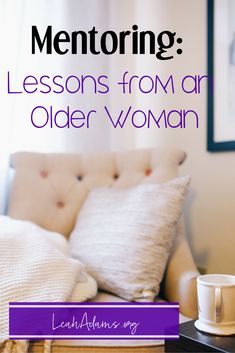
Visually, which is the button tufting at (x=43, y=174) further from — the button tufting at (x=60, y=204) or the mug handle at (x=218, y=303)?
the mug handle at (x=218, y=303)

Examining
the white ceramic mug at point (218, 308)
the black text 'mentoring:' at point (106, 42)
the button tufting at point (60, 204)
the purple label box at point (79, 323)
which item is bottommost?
the purple label box at point (79, 323)

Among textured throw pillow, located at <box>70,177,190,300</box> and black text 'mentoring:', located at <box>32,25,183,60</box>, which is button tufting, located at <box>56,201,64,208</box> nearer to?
textured throw pillow, located at <box>70,177,190,300</box>

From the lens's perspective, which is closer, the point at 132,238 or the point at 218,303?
the point at 218,303

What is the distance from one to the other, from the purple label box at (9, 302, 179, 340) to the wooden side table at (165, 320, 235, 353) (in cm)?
7

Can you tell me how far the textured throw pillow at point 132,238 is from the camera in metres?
0.97

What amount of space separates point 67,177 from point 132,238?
1.35ft

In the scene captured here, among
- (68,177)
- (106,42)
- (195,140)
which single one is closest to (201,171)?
(195,140)

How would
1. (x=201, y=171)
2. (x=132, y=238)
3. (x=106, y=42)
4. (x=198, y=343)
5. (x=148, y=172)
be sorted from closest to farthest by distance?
(x=198, y=343) → (x=132, y=238) → (x=148, y=172) → (x=201, y=171) → (x=106, y=42)

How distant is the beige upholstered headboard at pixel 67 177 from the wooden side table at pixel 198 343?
591 millimetres

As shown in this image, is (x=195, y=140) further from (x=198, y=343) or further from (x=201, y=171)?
(x=198, y=343)

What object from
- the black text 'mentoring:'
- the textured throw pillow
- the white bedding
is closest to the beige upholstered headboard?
the textured throw pillow

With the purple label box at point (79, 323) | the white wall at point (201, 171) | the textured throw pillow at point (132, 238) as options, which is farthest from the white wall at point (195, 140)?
the purple label box at point (79, 323)

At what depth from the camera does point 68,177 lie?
1306 millimetres

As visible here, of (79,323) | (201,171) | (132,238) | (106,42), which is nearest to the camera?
(79,323)
